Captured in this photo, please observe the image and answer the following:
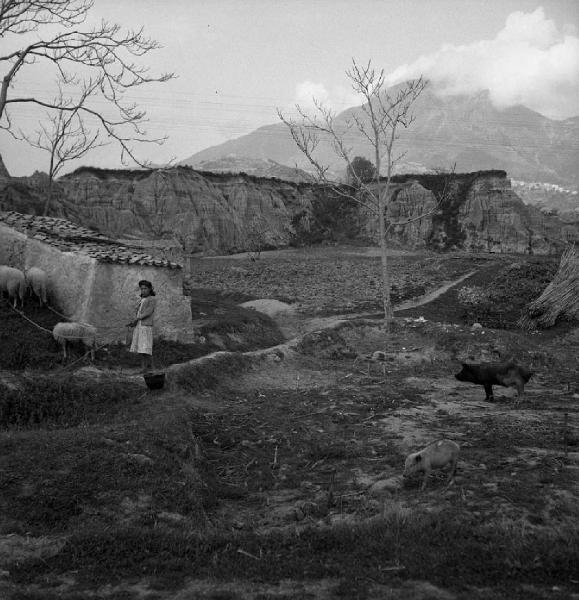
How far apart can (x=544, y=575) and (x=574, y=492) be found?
6.15ft

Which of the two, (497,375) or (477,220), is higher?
(477,220)

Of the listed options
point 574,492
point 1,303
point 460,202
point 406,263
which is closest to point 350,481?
point 574,492

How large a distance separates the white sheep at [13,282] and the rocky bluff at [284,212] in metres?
41.3

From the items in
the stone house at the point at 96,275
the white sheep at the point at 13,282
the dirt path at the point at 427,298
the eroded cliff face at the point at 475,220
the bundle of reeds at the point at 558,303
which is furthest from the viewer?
the eroded cliff face at the point at 475,220

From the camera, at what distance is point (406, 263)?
1751 inches

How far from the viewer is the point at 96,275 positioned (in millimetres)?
14469

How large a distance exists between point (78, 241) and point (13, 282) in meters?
2.46

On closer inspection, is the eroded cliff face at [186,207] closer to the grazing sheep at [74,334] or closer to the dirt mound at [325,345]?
the dirt mound at [325,345]

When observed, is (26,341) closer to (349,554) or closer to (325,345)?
(325,345)

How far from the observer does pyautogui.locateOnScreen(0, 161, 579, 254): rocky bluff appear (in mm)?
58844

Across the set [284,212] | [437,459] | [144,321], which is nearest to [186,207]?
[284,212]

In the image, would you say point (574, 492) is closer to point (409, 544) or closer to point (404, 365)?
point (409, 544)

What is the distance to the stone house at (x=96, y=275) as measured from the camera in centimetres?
1449

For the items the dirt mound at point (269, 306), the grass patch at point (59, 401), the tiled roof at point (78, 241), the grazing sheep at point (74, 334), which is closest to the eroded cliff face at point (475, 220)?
the dirt mound at point (269, 306)
